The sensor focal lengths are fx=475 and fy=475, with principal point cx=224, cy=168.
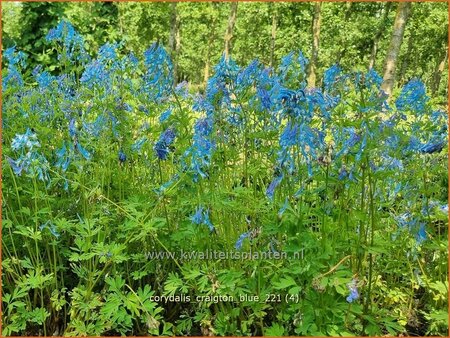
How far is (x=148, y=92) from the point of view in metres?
3.82

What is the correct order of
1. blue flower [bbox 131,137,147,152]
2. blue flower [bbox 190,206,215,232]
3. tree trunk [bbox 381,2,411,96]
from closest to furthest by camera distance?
blue flower [bbox 190,206,215,232], blue flower [bbox 131,137,147,152], tree trunk [bbox 381,2,411,96]

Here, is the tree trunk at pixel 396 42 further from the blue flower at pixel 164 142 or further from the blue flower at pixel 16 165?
the blue flower at pixel 16 165

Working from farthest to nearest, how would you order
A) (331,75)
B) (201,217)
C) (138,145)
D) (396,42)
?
(396,42), (138,145), (331,75), (201,217)

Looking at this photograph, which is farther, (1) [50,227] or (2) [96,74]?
(2) [96,74]

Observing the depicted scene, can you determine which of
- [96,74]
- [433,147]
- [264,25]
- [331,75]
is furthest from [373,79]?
[264,25]

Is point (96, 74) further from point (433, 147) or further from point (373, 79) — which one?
point (433, 147)

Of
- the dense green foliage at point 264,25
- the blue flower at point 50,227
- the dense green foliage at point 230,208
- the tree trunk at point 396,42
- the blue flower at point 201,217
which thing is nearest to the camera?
the dense green foliage at point 230,208

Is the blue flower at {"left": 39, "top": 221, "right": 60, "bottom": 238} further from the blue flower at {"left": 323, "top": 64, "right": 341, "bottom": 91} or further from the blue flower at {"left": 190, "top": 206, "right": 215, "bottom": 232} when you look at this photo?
the blue flower at {"left": 323, "top": 64, "right": 341, "bottom": 91}

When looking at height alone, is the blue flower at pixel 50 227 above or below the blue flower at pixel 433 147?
below

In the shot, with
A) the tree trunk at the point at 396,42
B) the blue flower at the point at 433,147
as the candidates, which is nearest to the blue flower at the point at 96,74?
the blue flower at the point at 433,147

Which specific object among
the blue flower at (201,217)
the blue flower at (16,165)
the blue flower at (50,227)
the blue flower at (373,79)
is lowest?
the blue flower at (50,227)

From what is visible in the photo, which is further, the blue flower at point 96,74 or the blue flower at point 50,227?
the blue flower at point 96,74

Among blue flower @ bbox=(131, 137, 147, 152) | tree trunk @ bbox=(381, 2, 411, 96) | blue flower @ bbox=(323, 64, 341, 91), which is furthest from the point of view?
tree trunk @ bbox=(381, 2, 411, 96)

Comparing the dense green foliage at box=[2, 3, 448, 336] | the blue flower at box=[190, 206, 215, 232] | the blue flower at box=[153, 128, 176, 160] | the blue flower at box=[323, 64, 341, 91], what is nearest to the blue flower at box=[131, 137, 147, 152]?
the dense green foliage at box=[2, 3, 448, 336]
